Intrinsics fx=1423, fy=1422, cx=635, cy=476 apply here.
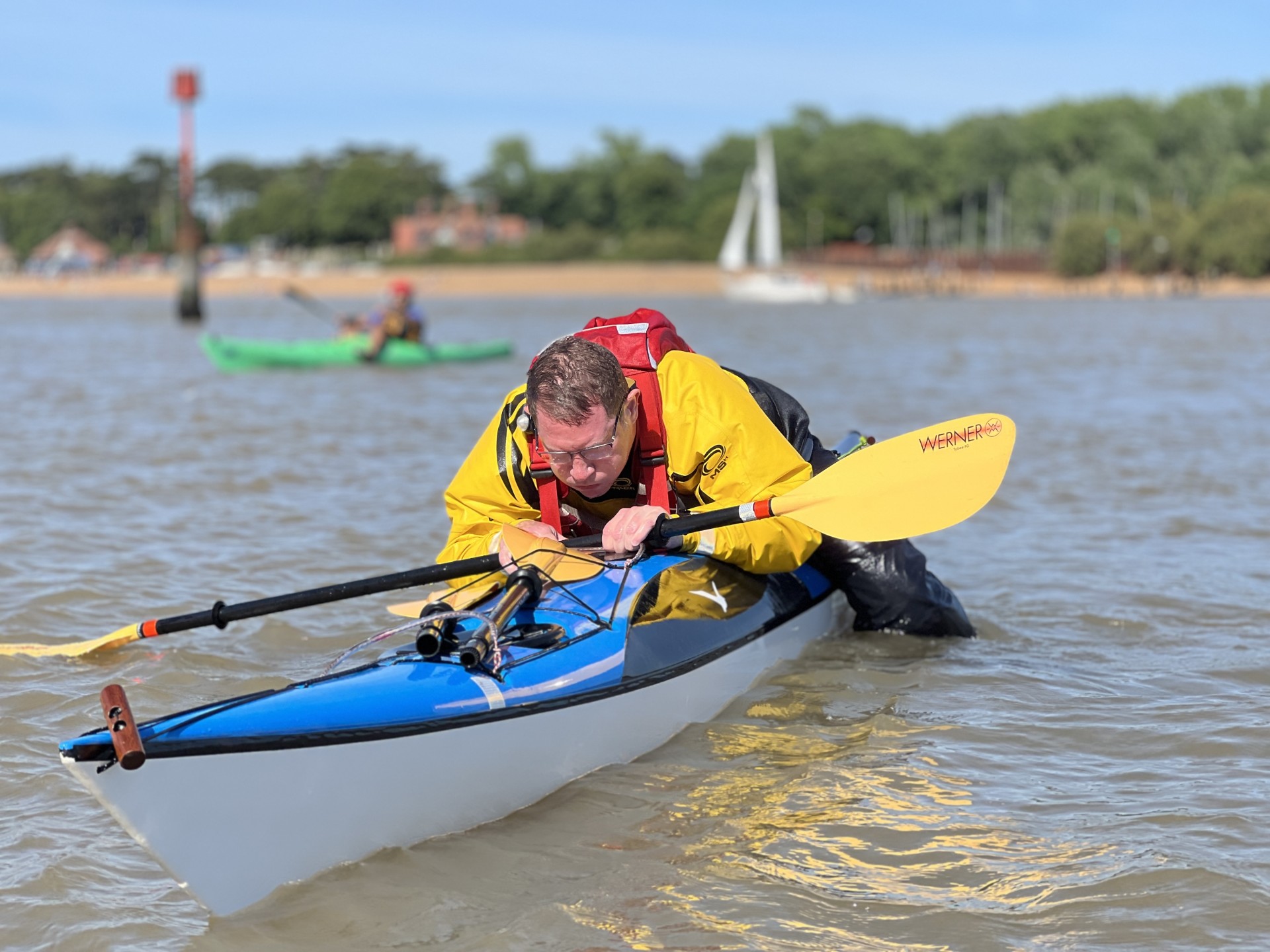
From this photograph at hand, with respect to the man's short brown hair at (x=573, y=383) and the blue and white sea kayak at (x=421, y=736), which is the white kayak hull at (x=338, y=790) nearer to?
the blue and white sea kayak at (x=421, y=736)

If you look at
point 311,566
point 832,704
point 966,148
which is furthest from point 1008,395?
point 966,148

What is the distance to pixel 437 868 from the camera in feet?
12.0

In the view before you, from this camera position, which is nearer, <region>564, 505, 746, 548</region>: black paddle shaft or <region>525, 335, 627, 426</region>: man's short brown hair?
<region>525, 335, 627, 426</region>: man's short brown hair

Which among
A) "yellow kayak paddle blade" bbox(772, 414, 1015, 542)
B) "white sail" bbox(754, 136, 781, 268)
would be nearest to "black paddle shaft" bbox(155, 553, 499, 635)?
"yellow kayak paddle blade" bbox(772, 414, 1015, 542)

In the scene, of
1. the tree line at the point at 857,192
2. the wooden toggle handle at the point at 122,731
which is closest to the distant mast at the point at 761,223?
the tree line at the point at 857,192

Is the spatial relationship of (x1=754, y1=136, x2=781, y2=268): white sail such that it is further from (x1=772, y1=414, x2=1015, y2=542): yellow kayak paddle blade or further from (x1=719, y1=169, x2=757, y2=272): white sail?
(x1=772, y1=414, x2=1015, y2=542): yellow kayak paddle blade

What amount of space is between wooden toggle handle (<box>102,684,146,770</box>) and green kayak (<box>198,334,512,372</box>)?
17.8 meters

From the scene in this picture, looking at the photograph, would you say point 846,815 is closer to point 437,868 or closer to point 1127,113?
point 437,868

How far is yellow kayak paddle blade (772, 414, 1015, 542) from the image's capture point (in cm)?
454

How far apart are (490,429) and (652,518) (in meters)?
0.64

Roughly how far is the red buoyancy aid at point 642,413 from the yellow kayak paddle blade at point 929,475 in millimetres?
613

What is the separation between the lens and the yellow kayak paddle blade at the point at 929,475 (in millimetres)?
4543

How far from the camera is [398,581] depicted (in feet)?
13.4

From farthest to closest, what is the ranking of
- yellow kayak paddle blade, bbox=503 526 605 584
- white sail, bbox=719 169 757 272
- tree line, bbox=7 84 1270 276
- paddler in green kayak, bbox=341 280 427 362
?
tree line, bbox=7 84 1270 276 → white sail, bbox=719 169 757 272 → paddler in green kayak, bbox=341 280 427 362 → yellow kayak paddle blade, bbox=503 526 605 584
